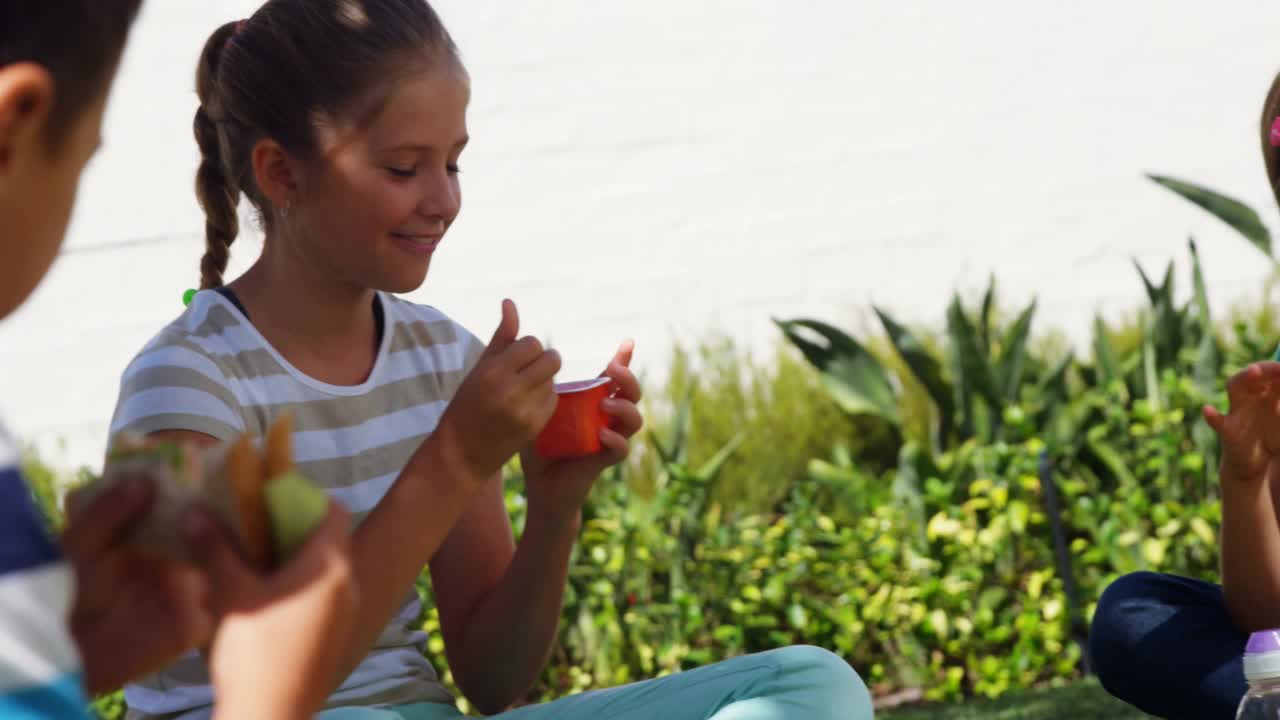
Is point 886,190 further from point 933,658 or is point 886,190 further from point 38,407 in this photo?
point 38,407

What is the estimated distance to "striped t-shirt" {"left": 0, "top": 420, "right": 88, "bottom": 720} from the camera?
39.5 inches

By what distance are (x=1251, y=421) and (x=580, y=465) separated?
109 centimetres

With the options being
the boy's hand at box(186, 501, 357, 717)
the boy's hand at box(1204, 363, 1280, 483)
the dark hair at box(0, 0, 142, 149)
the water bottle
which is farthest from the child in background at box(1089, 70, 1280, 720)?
the dark hair at box(0, 0, 142, 149)

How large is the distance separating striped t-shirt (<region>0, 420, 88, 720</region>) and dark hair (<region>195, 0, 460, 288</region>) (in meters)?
1.37

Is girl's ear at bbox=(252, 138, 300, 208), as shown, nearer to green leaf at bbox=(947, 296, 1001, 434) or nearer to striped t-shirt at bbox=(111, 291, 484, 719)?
striped t-shirt at bbox=(111, 291, 484, 719)

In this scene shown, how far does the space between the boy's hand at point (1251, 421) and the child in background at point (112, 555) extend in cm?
178

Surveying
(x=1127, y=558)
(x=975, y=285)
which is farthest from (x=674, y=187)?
(x=1127, y=558)

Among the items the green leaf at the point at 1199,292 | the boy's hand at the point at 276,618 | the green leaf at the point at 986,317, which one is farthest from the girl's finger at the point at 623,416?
the green leaf at the point at 1199,292

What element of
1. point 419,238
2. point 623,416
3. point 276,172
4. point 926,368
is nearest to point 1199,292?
point 926,368

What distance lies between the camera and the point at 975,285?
5207 millimetres

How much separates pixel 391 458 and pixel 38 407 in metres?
3.70

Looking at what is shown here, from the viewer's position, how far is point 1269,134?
2.99m

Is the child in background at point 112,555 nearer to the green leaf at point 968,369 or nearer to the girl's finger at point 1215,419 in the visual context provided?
the girl's finger at point 1215,419

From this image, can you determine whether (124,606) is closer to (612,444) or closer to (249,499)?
(249,499)
